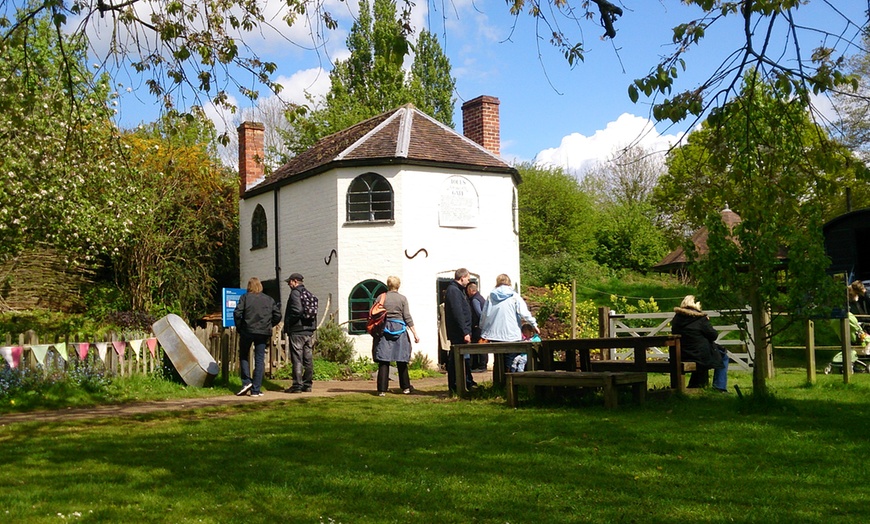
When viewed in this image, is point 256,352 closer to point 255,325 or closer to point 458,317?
point 255,325

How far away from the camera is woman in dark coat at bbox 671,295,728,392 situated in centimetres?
1099

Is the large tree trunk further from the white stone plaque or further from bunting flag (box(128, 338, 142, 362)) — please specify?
the white stone plaque

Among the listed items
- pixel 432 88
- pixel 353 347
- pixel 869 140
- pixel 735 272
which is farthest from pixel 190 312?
pixel 869 140

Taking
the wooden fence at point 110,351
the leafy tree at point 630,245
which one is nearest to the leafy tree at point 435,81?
the leafy tree at point 630,245

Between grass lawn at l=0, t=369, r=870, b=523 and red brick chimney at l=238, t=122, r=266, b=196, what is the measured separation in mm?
15271

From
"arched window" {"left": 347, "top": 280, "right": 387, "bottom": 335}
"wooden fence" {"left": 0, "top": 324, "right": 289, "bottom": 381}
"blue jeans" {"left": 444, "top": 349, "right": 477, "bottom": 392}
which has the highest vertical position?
"arched window" {"left": 347, "top": 280, "right": 387, "bottom": 335}

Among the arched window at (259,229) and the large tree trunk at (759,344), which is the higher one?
the arched window at (259,229)

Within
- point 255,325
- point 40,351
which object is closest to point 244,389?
point 255,325

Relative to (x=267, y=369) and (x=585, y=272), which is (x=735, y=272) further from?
(x=585, y=272)

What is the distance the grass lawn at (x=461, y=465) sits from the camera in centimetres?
511

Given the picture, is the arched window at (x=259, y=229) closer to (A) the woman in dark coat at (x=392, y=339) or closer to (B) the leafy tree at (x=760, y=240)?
(A) the woman in dark coat at (x=392, y=339)

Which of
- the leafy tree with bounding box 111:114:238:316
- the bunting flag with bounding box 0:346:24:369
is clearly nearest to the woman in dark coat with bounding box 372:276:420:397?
the bunting flag with bounding box 0:346:24:369

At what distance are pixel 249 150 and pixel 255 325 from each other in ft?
42.1

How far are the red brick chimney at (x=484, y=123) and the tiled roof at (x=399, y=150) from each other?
1000 mm
